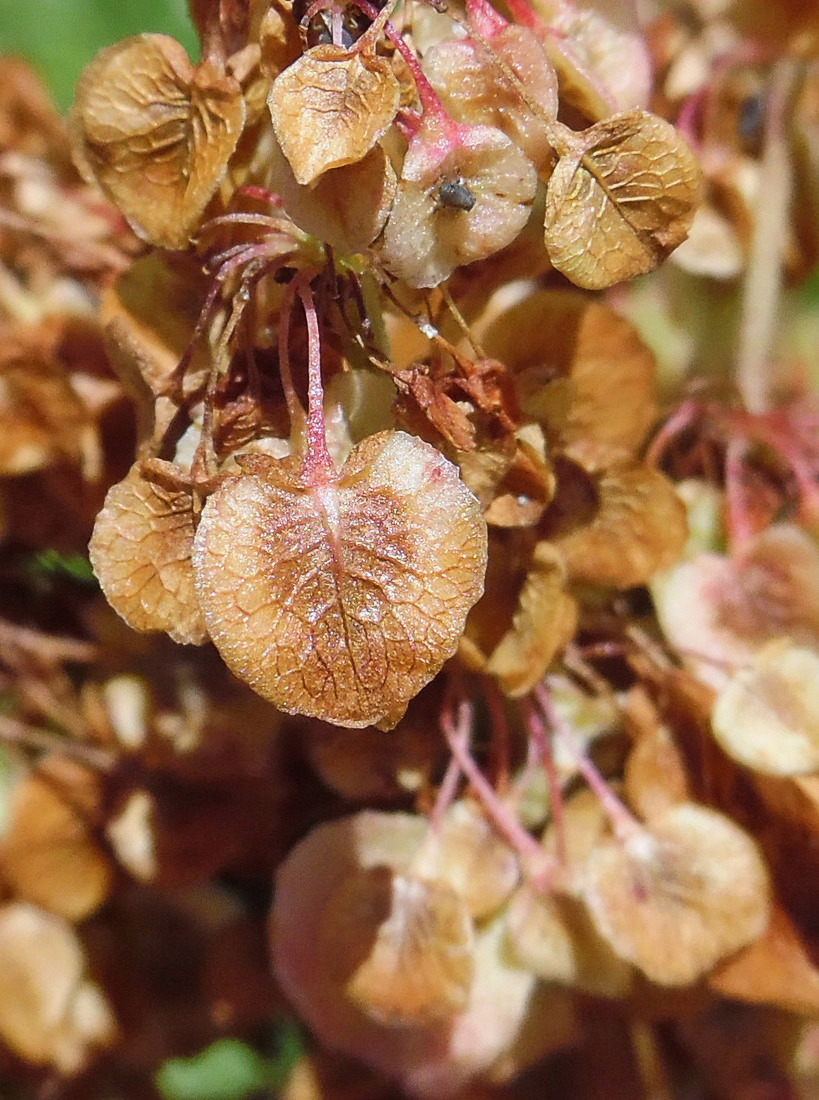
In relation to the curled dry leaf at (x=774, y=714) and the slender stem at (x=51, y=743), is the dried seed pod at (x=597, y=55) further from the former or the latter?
the slender stem at (x=51, y=743)

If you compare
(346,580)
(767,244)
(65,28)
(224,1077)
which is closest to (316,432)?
(346,580)

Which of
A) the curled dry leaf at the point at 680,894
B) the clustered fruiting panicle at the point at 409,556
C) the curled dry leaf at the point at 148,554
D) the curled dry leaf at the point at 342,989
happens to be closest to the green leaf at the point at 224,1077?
the clustered fruiting panicle at the point at 409,556

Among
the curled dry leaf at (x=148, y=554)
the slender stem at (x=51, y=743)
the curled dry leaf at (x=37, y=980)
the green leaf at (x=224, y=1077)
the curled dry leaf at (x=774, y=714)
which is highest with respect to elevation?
the curled dry leaf at (x=148, y=554)

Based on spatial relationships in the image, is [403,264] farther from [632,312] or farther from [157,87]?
[632,312]

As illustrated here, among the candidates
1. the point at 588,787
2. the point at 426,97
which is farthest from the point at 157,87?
the point at 588,787

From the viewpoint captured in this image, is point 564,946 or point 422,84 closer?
point 422,84

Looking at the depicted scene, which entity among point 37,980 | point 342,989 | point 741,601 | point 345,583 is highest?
point 345,583

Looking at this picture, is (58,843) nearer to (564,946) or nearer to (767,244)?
(564,946)

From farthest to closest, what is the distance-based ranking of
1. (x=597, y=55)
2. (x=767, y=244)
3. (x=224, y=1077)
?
(x=224, y=1077)
(x=767, y=244)
(x=597, y=55)
